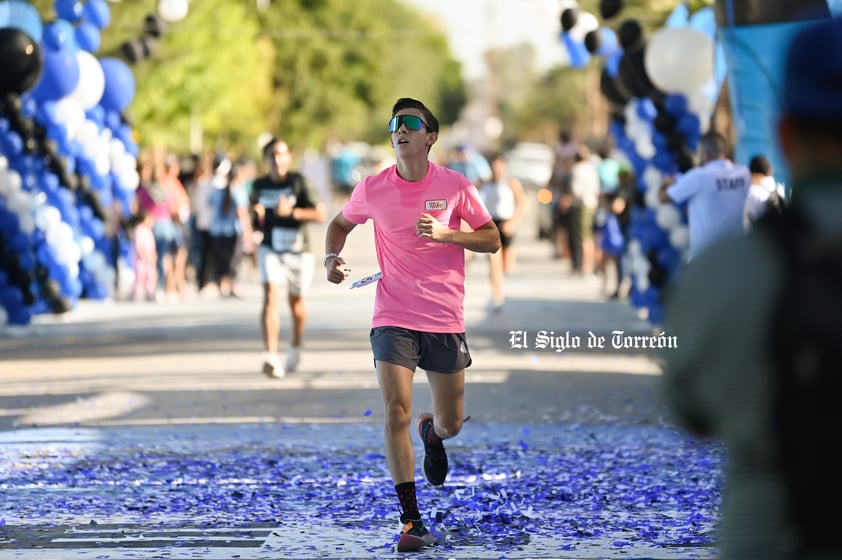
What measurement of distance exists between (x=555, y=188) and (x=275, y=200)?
1506cm

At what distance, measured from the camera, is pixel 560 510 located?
7.80 meters

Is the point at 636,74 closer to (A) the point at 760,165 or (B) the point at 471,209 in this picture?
(A) the point at 760,165

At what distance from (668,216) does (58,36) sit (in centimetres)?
720

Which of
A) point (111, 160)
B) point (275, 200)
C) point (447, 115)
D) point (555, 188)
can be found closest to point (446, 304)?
point (275, 200)

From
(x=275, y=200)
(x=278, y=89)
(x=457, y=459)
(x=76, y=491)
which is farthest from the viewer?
(x=278, y=89)

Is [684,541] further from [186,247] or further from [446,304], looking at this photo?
[186,247]

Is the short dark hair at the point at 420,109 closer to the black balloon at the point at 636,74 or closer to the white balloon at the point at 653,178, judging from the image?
the black balloon at the point at 636,74

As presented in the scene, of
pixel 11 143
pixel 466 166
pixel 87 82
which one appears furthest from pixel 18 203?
pixel 466 166

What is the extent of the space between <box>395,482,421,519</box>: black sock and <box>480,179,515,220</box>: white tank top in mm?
14100

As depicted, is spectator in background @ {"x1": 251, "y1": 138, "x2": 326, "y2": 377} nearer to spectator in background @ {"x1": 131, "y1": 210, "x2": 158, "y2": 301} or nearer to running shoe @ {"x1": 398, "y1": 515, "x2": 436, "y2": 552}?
running shoe @ {"x1": 398, "y1": 515, "x2": 436, "y2": 552}

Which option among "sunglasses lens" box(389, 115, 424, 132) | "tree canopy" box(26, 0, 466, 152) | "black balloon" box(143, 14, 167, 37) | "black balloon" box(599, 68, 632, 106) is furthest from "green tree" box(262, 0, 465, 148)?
"sunglasses lens" box(389, 115, 424, 132)

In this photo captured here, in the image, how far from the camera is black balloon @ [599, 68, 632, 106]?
18719 mm

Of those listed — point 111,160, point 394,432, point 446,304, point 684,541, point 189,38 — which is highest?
point 189,38

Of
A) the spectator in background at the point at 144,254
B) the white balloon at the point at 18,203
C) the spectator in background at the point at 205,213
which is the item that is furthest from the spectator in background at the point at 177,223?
the white balloon at the point at 18,203
